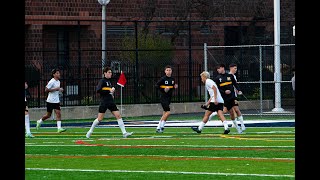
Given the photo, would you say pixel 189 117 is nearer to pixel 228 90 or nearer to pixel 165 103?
pixel 165 103

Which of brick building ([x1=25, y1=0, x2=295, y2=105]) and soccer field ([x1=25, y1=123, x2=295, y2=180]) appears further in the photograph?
brick building ([x1=25, y1=0, x2=295, y2=105])

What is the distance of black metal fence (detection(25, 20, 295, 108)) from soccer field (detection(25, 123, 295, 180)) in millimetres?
13431

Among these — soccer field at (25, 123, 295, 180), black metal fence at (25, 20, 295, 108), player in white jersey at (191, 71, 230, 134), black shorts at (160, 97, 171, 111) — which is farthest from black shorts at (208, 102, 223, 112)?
black metal fence at (25, 20, 295, 108)

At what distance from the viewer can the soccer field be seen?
31.2 ft

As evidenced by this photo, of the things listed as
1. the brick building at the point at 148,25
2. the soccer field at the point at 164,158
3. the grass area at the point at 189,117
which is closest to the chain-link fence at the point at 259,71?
the brick building at the point at 148,25

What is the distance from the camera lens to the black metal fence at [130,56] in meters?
31.2

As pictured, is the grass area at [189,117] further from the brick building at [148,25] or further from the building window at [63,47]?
the building window at [63,47]

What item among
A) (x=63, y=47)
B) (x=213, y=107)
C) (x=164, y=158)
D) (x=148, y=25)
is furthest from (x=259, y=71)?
(x=164, y=158)

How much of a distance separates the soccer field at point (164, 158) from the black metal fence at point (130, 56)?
13.4m

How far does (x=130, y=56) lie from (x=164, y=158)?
21.0 metres

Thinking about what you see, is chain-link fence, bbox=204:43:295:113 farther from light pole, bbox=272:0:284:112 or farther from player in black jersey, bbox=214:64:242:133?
player in black jersey, bbox=214:64:242:133

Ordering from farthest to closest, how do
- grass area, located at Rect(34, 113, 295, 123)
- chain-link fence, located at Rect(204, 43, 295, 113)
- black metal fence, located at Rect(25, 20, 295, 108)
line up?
chain-link fence, located at Rect(204, 43, 295, 113), black metal fence, located at Rect(25, 20, 295, 108), grass area, located at Rect(34, 113, 295, 123)

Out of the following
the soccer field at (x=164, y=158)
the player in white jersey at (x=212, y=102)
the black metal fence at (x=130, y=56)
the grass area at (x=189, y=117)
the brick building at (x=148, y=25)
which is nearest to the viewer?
the soccer field at (x=164, y=158)
